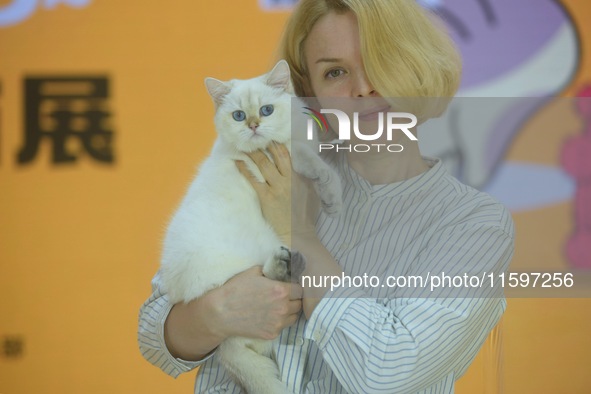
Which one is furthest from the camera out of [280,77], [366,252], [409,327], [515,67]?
[515,67]

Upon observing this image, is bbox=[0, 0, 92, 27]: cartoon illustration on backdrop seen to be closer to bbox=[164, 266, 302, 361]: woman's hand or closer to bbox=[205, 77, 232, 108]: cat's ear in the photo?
bbox=[205, 77, 232, 108]: cat's ear

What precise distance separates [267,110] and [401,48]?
329mm

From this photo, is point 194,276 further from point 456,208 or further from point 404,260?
point 456,208

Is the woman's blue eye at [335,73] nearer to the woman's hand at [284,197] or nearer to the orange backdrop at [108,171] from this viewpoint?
the woman's hand at [284,197]

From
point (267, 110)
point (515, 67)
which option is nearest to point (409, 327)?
point (267, 110)

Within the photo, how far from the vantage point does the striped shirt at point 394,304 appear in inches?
41.0

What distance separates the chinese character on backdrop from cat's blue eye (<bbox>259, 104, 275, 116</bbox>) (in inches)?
44.4

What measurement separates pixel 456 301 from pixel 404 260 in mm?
154

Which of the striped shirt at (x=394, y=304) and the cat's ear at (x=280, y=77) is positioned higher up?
the cat's ear at (x=280, y=77)

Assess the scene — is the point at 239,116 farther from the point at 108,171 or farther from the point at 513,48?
the point at 513,48

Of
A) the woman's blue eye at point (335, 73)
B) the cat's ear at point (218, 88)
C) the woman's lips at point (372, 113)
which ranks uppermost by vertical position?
the cat's ear at point (218, 88)

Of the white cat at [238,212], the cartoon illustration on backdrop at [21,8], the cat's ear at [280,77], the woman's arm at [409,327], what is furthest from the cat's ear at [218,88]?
the cartoon illustration on backdrop at [21,8]

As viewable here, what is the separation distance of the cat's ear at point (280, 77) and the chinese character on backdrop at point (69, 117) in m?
1.16

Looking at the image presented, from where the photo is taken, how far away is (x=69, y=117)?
2.36m
